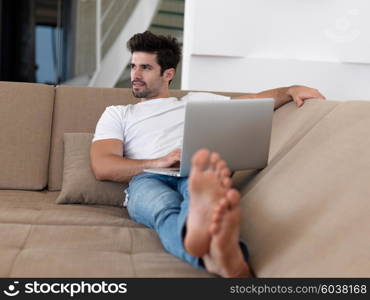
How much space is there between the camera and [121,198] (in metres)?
2.23

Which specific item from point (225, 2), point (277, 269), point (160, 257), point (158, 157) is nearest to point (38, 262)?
point (160, 257)

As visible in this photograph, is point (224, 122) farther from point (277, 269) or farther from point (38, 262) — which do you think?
point (38, 262)

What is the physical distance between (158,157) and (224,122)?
52 cm

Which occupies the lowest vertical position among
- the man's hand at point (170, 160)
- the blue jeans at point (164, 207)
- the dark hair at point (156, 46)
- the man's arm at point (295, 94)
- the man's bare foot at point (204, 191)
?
the blue jeans at point (164, 207)

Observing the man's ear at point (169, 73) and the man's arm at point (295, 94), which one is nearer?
the man's arm at point (295, 94)

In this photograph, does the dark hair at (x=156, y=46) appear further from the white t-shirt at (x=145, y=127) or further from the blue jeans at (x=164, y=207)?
the blue jeans at (x=164, y=207)

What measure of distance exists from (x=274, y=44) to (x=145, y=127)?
1.63 metres

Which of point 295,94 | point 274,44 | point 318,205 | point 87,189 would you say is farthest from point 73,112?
point 274,44

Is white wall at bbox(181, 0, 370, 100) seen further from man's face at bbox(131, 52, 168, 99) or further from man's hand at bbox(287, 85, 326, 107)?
man's hand at bbox(287, 85, 326, 107)

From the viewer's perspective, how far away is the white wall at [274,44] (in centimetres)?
357

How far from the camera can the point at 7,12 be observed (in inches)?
394

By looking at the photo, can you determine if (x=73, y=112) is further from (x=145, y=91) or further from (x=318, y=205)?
(x=318, y=205)

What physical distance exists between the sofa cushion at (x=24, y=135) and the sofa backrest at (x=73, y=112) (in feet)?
0.10

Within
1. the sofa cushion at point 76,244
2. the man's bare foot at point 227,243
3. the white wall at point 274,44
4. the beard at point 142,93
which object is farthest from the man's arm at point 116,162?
the white wall at point 274,44
